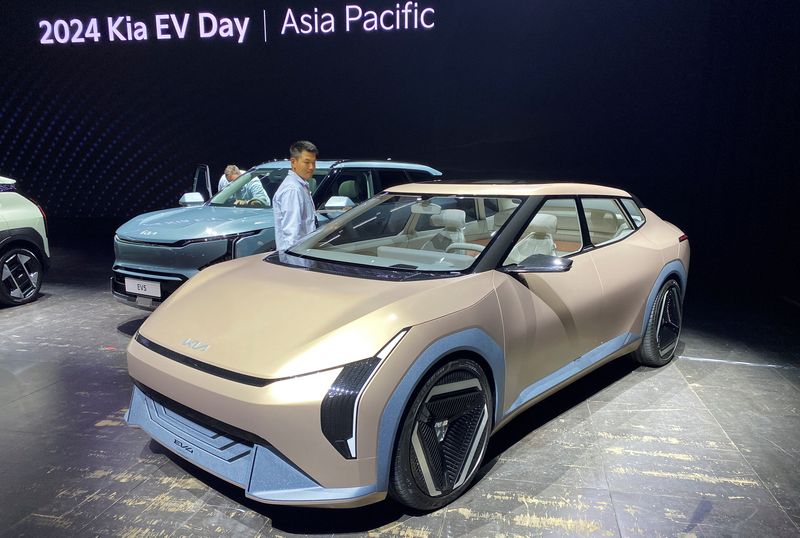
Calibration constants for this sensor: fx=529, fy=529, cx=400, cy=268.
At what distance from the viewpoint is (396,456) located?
1803mm

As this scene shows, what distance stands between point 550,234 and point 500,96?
5.84 m

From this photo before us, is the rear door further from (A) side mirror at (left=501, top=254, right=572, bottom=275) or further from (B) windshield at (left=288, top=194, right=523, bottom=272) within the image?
(B) windshield at (left=288, top=194, right=523, bottom=272)

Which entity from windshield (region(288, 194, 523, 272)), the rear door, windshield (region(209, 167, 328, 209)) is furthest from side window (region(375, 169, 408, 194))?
the rear door

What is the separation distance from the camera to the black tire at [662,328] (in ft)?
11.1

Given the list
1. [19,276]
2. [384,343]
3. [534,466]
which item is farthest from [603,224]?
[19,276]

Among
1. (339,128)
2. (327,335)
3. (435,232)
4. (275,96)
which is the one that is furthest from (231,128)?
(327,335)

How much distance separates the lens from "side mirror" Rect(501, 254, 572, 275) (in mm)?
2195

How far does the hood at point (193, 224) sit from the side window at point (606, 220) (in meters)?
2.40

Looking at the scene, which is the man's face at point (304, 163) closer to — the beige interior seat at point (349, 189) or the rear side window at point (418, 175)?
the beige interior seat at point (349, 189)

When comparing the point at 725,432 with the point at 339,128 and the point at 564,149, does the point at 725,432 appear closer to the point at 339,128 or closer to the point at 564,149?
the point at 564,149

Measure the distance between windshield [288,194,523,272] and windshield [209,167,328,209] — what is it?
1.92 m

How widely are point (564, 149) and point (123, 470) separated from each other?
23.9ft

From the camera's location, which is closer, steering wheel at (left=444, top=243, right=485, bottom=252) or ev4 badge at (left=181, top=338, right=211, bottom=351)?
ev4 badge at (left=181, top=338, right=211, bottom=351)

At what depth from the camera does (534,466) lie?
2.37 meters
